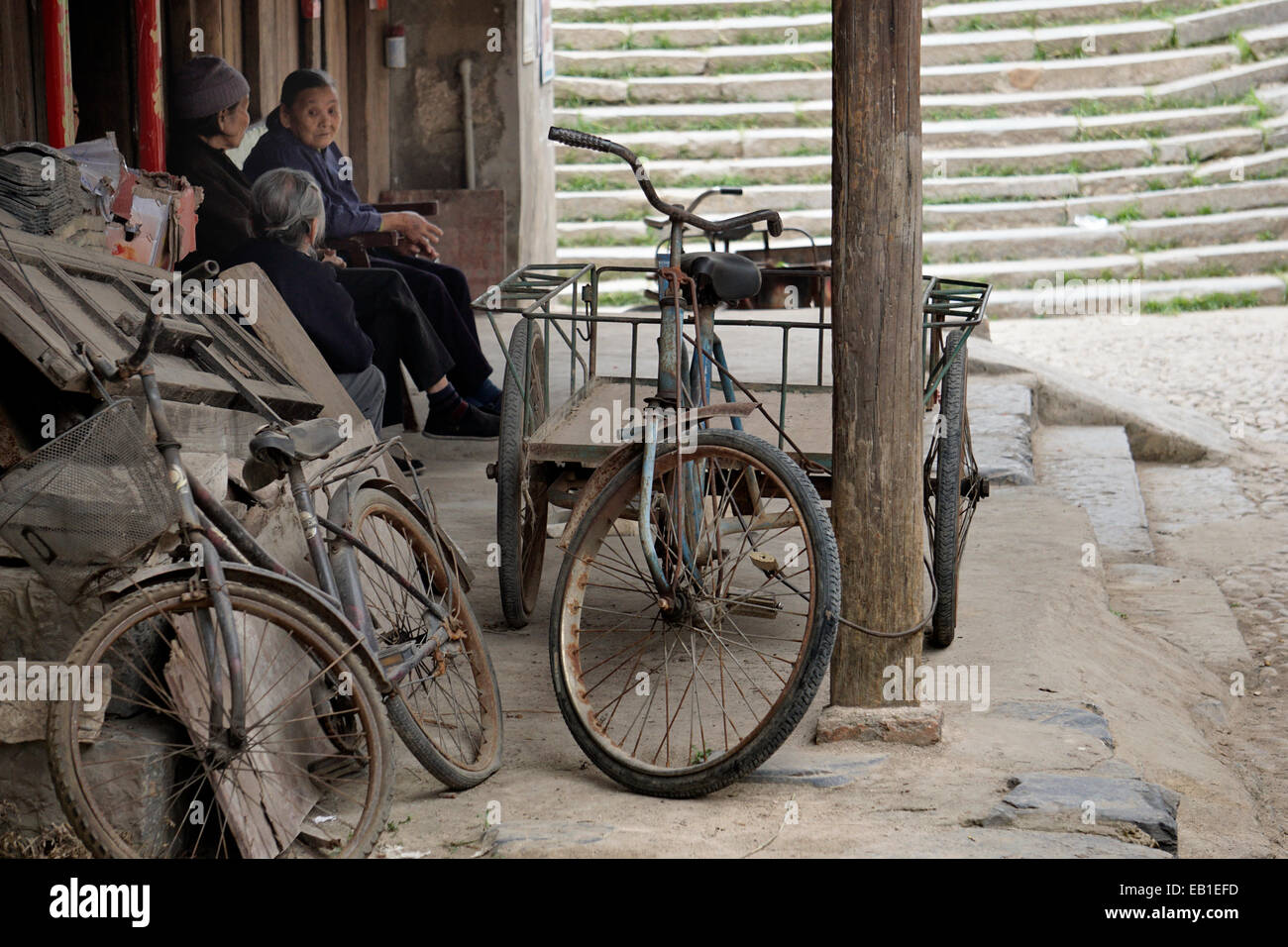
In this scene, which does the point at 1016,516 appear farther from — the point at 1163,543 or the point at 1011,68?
the point at 1011,68

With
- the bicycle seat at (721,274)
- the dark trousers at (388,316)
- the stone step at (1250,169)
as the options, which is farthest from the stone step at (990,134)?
the bicycle seat at (721,274)

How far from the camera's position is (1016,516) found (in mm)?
6199

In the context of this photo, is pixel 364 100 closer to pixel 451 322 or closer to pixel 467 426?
pixel 451 322

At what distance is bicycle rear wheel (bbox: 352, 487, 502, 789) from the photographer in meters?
3.47

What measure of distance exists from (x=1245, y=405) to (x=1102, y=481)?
2733 mm

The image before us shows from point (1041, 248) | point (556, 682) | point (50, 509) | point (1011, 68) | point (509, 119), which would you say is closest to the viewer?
point (50, 509)

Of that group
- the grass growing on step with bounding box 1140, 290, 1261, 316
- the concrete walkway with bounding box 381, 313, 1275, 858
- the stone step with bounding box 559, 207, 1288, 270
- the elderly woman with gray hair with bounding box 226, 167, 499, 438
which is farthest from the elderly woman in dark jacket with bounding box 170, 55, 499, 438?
the grass growing on step with bounding box 1140, 290, 1261, 316

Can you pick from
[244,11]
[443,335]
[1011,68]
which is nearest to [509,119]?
[244,11]

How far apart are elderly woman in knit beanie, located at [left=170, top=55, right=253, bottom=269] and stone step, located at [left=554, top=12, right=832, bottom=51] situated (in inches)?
411

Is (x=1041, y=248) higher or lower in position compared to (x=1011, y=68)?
lower

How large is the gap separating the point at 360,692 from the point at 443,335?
4135 millimetres

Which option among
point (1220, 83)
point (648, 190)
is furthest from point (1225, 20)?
point (648, 190)

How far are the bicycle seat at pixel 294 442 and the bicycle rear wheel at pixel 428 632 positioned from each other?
0.90 ft

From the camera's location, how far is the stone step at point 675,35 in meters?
16.3
